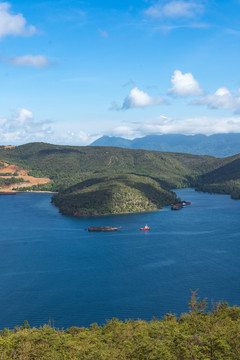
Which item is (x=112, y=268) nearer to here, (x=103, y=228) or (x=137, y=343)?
(x=103, y=228)

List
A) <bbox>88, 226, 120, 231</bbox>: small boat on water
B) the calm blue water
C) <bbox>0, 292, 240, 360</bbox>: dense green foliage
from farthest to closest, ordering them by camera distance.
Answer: <bbox>88, 226, 120, 231</bbox>: small boat on water → the calm blue water → <bbox>0, 292, 240, 360</bbox>: dense green foliage

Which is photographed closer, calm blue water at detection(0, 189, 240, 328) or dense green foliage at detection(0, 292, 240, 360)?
dense green foliage at detection(0, 292, 240, 360)

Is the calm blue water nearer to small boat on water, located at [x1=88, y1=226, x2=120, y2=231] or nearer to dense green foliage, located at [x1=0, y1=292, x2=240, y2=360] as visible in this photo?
small boat on water, located at [x1=88, y1=226, x2=120, y2=231]

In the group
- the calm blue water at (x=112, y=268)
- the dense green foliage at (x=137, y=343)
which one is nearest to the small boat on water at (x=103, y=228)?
the calm blue water at (x=112, y=268)

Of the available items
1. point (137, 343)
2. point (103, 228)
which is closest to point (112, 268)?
point (103, 228)

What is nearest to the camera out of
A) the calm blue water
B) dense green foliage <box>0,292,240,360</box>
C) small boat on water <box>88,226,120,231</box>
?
dense green foliage <box>0,292,240,360</box>

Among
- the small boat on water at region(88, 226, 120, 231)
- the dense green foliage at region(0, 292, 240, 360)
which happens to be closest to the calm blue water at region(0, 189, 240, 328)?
the small boat on water at region(88, 226, 120, 231)
